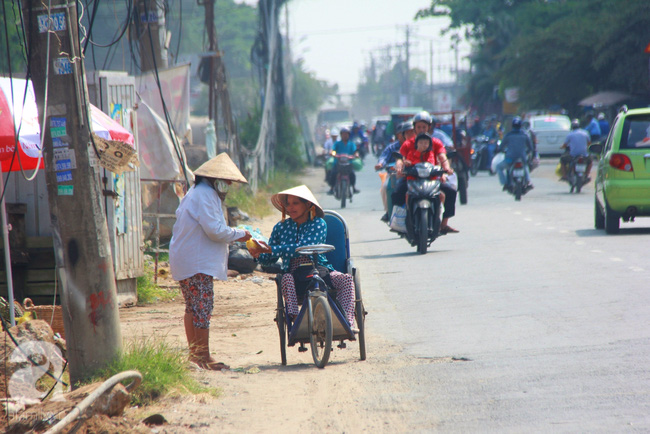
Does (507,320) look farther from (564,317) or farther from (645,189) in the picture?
(645,189)

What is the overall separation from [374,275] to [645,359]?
5037 mm

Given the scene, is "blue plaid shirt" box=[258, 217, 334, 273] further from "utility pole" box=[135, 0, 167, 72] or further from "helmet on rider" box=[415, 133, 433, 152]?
"utility pole" box=[135, 0, 167, 72]

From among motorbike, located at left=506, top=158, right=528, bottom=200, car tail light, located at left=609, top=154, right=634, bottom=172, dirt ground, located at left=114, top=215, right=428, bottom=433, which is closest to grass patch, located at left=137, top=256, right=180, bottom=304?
dirt ground, located at left=114, top=215, right=428, bottom=433

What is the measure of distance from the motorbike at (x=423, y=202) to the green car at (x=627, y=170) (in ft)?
8.72

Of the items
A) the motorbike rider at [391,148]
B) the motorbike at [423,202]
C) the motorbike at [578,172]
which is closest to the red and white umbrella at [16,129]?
the motorbike at [423,202]

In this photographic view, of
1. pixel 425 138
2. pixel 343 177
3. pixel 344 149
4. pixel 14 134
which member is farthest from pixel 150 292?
pixel 344 149

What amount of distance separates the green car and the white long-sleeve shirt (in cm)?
A: 788

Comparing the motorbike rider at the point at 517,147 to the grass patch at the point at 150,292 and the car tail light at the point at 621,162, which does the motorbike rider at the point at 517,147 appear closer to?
the car tail light at the point at 621,162

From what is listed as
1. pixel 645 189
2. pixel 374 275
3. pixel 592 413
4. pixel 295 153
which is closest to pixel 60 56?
pixel 592 413

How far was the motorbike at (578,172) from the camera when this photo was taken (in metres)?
22.5

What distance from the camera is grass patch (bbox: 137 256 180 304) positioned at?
31.9 ft

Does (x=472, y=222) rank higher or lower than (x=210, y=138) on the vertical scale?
lower

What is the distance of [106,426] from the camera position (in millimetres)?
4438

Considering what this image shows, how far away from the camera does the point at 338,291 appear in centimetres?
632
